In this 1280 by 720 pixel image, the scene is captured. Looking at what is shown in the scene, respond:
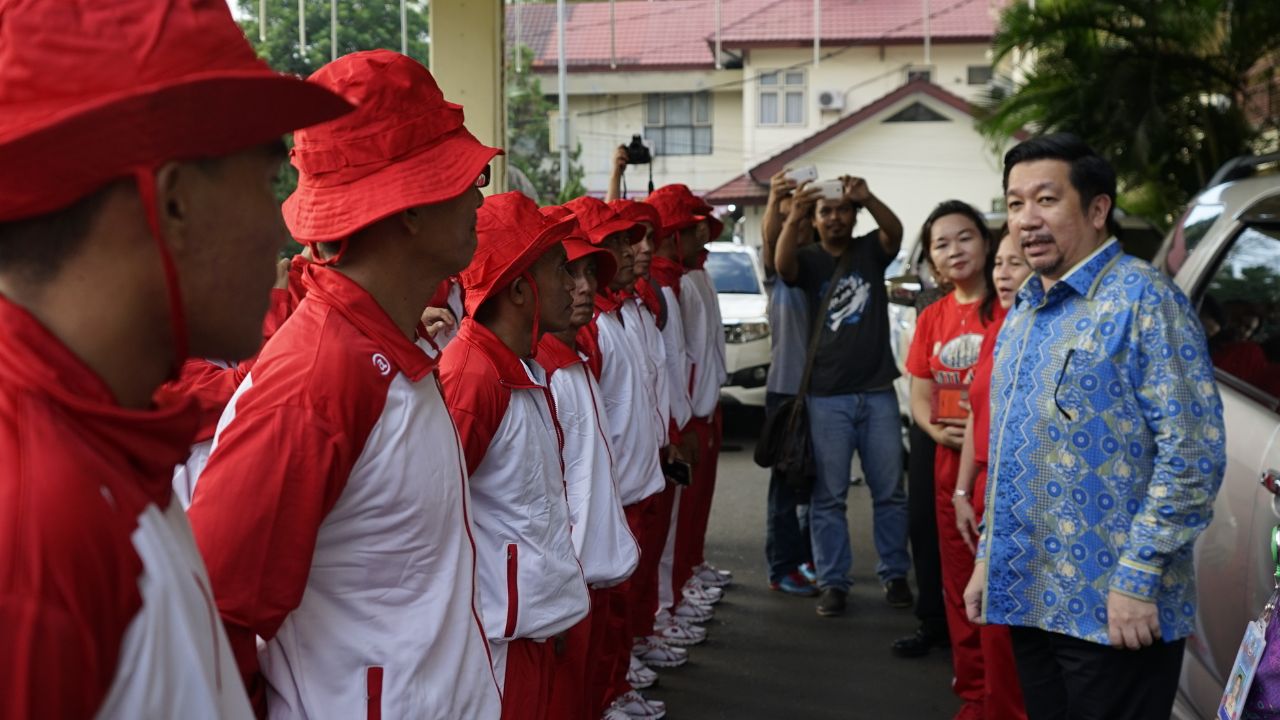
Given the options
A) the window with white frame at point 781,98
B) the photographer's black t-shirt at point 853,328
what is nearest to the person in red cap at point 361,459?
the photographer's black t-shirt at point 853,328

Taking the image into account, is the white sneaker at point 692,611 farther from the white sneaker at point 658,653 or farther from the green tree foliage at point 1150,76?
the green tree foliage at point 1150,76

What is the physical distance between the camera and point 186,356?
60.3 inches

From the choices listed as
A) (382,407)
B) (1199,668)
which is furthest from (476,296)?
(1199,668)

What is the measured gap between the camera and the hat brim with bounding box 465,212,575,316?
3.84 metres

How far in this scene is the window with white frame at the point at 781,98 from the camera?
39.2 metres

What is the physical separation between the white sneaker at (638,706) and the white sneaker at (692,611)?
160cm

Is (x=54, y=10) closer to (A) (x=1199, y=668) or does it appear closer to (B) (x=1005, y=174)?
(B) (x=1005, y=174)

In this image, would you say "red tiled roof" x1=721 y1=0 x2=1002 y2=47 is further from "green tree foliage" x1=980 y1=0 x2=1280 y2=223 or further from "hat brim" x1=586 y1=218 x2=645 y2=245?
"hat brim" x1=586 y1=218 x2=645 y2=245

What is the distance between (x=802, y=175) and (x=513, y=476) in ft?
16.4

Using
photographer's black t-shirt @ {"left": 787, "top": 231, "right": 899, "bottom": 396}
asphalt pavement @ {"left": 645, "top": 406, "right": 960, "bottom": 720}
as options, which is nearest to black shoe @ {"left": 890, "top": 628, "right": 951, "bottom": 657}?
asphalt pavement @ {"left": 645, "top": 406, "right": 960, "bottom": 720}

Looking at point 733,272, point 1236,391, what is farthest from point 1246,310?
point 733,272

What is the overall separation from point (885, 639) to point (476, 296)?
4.32 meters

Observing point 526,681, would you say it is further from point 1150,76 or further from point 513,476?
point 1150,76

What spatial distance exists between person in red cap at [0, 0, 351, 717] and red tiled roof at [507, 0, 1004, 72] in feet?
115
